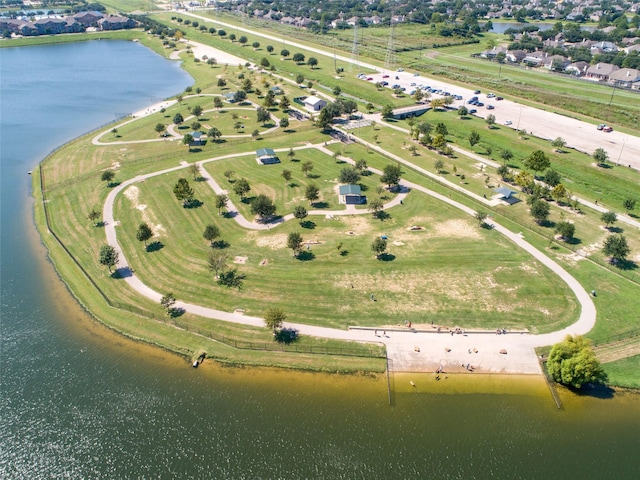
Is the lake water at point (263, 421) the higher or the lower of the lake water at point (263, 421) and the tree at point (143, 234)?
the lower

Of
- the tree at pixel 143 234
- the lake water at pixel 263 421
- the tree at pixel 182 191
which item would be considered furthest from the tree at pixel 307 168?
the lake water at pixel 263 421

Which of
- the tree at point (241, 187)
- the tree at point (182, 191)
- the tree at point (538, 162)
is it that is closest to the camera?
the tree at point (182, 191)

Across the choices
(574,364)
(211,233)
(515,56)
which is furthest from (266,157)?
(515,56)

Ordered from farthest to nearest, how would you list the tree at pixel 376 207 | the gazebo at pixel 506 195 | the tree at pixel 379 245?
the gazebo at pixel 506 195 < the tree at pixel 376 207 < the tree at pixel 379 245

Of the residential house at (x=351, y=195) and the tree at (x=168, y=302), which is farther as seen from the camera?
the residential house at (x=351, y=195)

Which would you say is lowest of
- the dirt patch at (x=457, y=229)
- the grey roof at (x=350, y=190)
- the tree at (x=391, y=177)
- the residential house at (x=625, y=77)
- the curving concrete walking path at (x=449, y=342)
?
the curving concrete walking path at (x=449, y=342)

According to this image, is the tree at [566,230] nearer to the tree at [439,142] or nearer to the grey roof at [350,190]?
the grey roof at [350,190]

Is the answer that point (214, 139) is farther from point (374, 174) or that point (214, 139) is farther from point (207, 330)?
point (207, 330)

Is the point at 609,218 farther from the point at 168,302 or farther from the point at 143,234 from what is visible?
the point at 143,234
